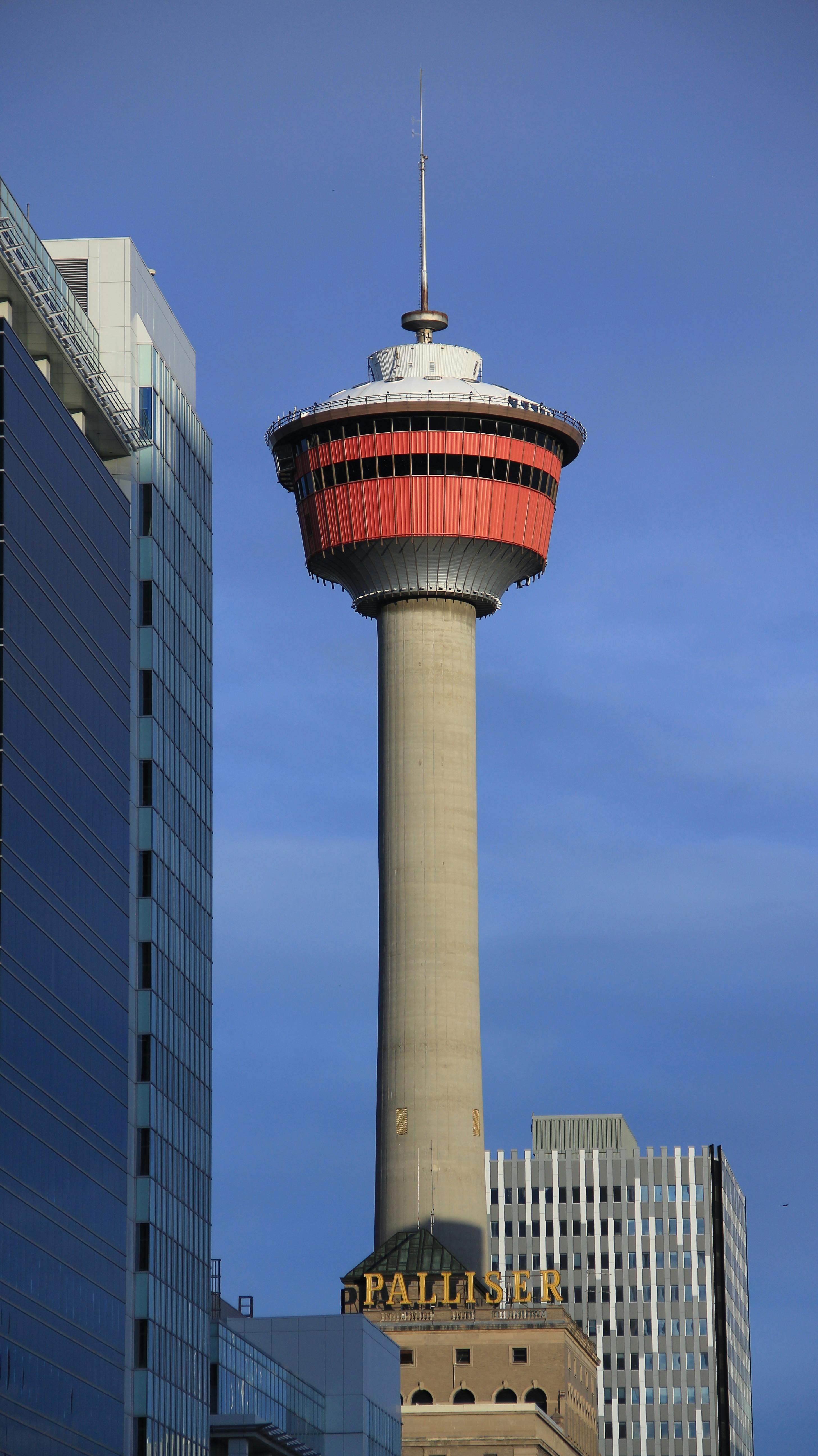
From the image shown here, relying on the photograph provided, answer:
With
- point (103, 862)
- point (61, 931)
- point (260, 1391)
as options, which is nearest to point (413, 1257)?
point (260, 1391)

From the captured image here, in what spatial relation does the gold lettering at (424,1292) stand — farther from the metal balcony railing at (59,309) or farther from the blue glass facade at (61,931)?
the metal balcony railing at (59,309)

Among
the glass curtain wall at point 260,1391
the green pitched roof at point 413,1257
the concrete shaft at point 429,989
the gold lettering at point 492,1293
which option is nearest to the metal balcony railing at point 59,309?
the glass curtain wall at point 260,1391

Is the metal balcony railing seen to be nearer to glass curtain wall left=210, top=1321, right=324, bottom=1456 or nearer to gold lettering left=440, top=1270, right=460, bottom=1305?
glass curtain wall left=210, top=1321, right=324, bottom=1456

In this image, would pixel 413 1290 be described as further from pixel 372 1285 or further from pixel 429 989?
pixel 429 989

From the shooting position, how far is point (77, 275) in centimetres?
13300

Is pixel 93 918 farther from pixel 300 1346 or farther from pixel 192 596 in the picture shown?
pixel 300 1346

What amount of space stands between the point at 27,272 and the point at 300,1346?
73.9m

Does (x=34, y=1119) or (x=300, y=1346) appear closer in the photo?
(x=34, y=1119)

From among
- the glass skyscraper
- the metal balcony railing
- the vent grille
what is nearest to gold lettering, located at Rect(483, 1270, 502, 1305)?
the glass skyscraper

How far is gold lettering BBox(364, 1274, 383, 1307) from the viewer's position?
617ft

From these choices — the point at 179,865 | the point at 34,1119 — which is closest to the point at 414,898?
the point at 179,865

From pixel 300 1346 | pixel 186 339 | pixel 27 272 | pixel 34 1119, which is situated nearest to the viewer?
pixel 34 1119

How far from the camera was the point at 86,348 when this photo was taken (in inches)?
5044

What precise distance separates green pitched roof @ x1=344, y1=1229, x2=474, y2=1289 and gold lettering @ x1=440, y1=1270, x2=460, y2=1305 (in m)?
0.34
